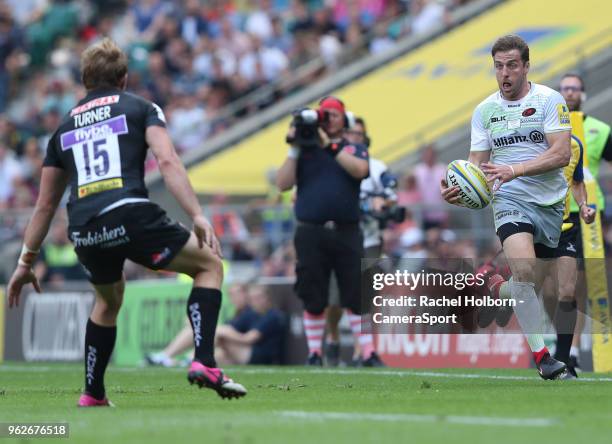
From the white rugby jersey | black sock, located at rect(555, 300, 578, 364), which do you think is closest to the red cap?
black sock, located at rect(555, 300, 578, 364)

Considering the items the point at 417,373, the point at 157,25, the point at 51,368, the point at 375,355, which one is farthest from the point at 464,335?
the point at 157,25

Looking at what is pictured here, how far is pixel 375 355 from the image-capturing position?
13.5 meters

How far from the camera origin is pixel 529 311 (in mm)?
9617

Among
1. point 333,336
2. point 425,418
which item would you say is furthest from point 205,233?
point 333,336

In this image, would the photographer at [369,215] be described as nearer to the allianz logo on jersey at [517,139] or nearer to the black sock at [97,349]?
the allianz logo on jersey at [517,139]

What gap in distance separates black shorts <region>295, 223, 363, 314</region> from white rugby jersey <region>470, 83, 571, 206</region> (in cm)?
372

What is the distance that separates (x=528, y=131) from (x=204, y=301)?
2894 millimetres

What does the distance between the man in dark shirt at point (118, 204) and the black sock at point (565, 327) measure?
11.8ft

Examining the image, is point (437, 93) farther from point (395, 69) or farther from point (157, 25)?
point (157, 25)

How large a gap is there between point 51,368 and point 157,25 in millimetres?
14449

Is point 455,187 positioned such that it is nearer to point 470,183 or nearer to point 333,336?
point 470,183

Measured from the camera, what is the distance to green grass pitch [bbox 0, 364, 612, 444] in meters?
6.24

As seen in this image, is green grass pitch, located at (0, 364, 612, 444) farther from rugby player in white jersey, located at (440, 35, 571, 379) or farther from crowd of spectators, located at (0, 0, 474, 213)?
crowd of spectators, located at (0, 0, 474, 213)

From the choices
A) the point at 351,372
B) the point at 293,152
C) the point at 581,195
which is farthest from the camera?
the point at 293,152
